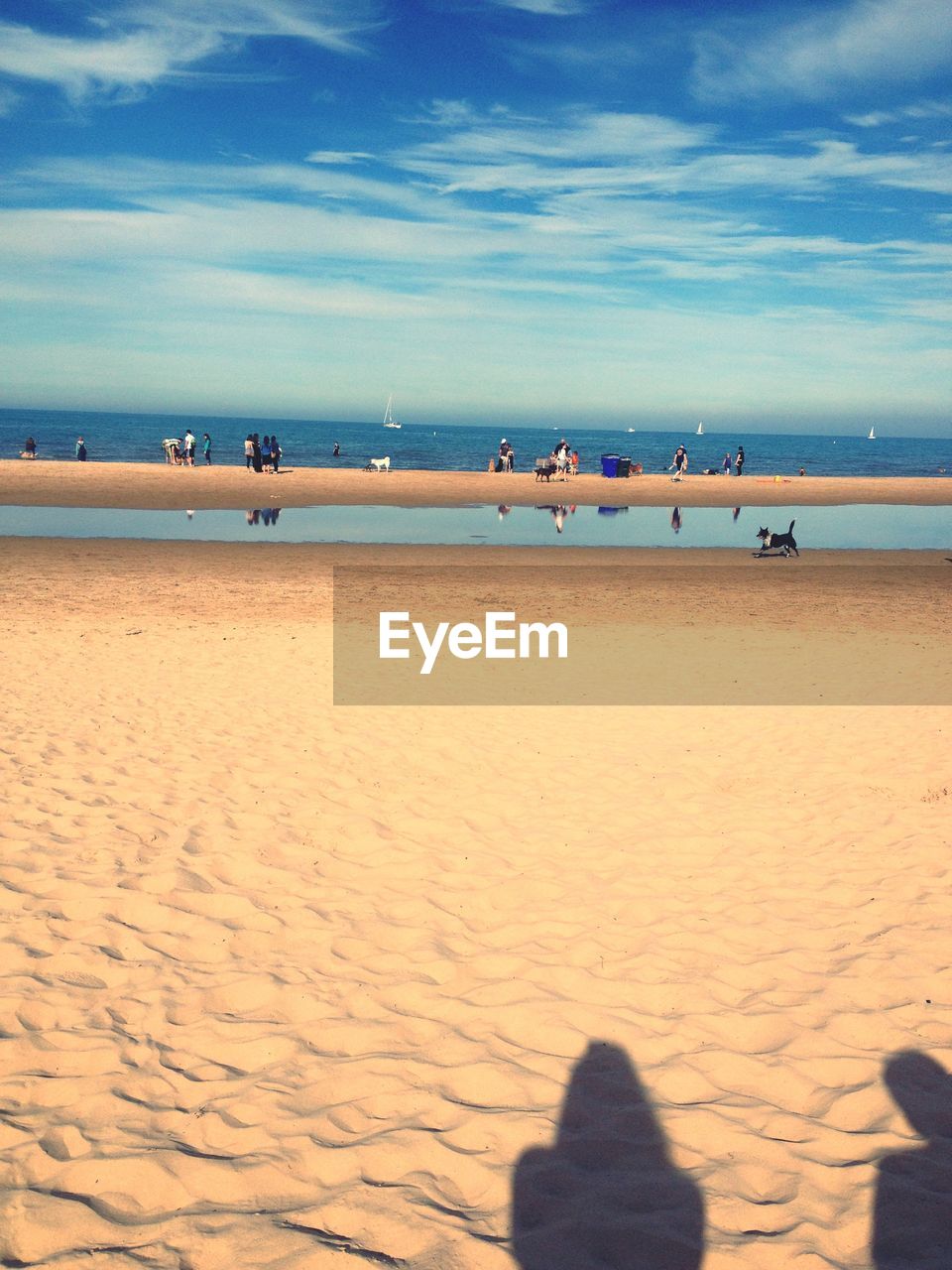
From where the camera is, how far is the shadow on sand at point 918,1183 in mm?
3709

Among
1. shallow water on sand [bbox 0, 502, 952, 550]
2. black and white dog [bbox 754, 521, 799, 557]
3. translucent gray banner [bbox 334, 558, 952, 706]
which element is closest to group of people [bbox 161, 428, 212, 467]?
shallow water on sand [bbox 0, 502, 952, 550]

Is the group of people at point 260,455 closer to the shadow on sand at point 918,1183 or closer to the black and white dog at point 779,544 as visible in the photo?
the black and white dog at point 779,544

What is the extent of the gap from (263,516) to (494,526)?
27.5ft

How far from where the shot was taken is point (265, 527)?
1182 inches

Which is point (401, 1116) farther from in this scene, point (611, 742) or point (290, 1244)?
point (611, 742)

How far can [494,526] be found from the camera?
32906 mm

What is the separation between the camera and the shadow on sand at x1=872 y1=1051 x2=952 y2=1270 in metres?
3.71

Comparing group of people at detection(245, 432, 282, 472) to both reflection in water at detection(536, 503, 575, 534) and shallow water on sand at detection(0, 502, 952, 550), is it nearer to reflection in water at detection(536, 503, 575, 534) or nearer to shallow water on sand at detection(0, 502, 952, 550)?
shallow water on sand at detection(0, 502, 952, 550)

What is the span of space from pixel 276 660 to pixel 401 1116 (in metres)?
9.52

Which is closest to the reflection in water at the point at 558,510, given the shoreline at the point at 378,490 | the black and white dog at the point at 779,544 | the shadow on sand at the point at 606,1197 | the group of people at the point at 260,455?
the shoreline at the point at 378,490

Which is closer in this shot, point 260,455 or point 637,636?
point 637,636

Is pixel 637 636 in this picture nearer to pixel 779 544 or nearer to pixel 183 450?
pixel 779 544

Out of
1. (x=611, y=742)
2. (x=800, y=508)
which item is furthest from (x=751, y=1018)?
(x=800, y=508)

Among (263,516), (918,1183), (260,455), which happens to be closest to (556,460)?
(260,455)
